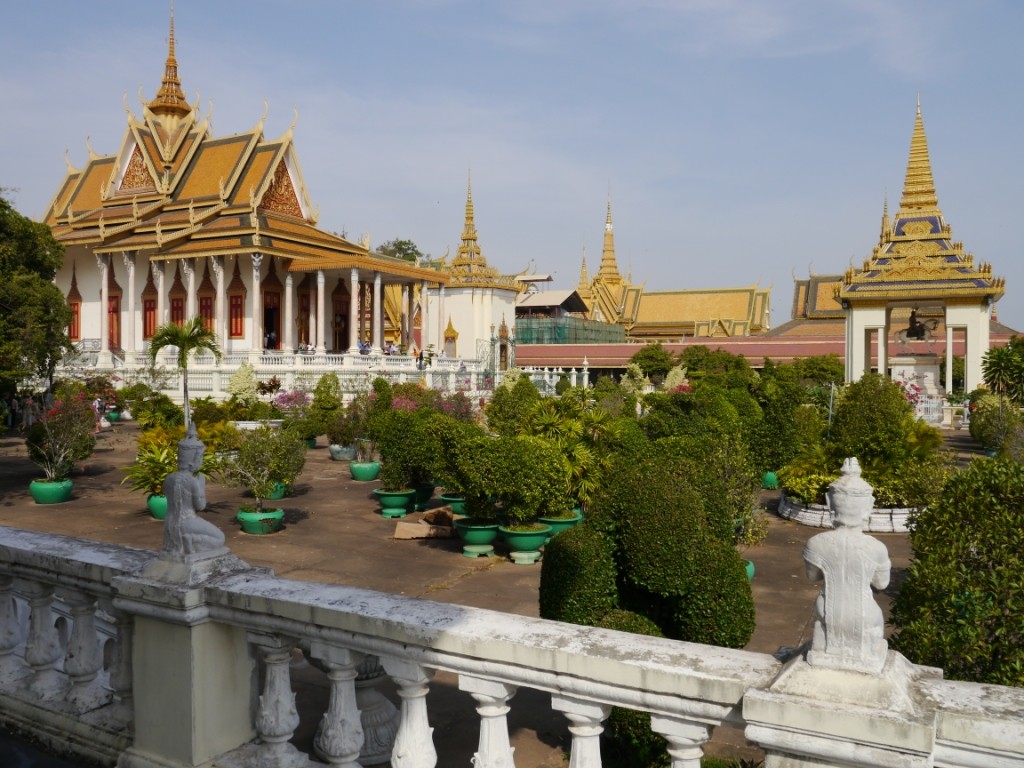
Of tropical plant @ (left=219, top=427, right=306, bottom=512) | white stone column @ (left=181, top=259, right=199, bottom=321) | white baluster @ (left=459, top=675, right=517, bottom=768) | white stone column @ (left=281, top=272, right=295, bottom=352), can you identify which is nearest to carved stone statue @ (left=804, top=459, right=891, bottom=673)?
white baluster @ (left=459, top=675, right=517, bottom=768)

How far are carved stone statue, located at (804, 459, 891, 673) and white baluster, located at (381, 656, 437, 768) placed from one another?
51.3 inches

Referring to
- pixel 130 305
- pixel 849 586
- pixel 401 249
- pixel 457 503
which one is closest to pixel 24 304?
pixel 457 503

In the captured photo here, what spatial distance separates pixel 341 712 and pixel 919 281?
107 ft

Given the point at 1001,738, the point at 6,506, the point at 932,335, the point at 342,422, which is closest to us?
the point at 1001,738

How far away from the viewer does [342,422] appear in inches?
711

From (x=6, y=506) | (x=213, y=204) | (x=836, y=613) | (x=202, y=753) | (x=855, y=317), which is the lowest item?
(x=6, y=506)

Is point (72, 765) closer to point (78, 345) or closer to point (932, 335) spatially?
point (78, 345)

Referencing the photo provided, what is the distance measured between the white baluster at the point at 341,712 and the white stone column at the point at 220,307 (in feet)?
105

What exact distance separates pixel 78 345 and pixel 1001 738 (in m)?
37.2

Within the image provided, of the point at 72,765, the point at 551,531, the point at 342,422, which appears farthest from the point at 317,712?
the point at 342,422

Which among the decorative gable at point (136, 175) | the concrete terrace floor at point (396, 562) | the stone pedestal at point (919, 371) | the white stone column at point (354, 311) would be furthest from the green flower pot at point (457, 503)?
the decorative gable at point (136, 175)

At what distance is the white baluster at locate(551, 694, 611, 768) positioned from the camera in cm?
263

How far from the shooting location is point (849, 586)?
7.38 ft

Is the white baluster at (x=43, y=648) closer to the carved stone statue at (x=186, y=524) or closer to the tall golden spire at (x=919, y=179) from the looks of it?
the carved stone statue at (x=186, y=524)
